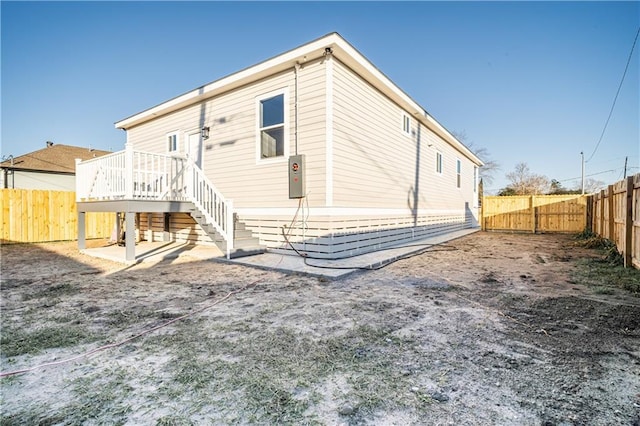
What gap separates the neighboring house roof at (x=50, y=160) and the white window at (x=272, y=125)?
19.8 m

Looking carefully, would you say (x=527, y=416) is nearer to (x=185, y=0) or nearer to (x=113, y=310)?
(x=113, y=310)

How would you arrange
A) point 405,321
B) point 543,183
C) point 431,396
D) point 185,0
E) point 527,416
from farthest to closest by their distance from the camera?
point 543,183, point 185,0, point 405,321, point 431,396, point 527,416

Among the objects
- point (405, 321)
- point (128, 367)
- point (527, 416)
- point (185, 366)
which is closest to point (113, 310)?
A: point (128, 367)

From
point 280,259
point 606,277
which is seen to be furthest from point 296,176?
point 606,277

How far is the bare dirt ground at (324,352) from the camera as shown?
1.59 metres

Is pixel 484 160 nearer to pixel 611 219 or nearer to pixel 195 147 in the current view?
pixel 611 219

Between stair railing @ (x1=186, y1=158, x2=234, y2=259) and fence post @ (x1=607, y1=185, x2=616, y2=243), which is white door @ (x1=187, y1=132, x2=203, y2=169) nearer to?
stair railing @ (x1=186, y1=158, x2=234, y2=259)

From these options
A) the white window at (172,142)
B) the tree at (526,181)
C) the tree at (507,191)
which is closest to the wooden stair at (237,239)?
the white window at (172,142)

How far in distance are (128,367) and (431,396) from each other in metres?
1.99

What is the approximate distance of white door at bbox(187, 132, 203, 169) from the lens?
343 inches

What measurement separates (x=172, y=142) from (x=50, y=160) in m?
17.9

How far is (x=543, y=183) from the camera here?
32500 millimetres

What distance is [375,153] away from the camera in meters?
7.95

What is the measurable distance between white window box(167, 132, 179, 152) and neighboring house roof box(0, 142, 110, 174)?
15.8 m
